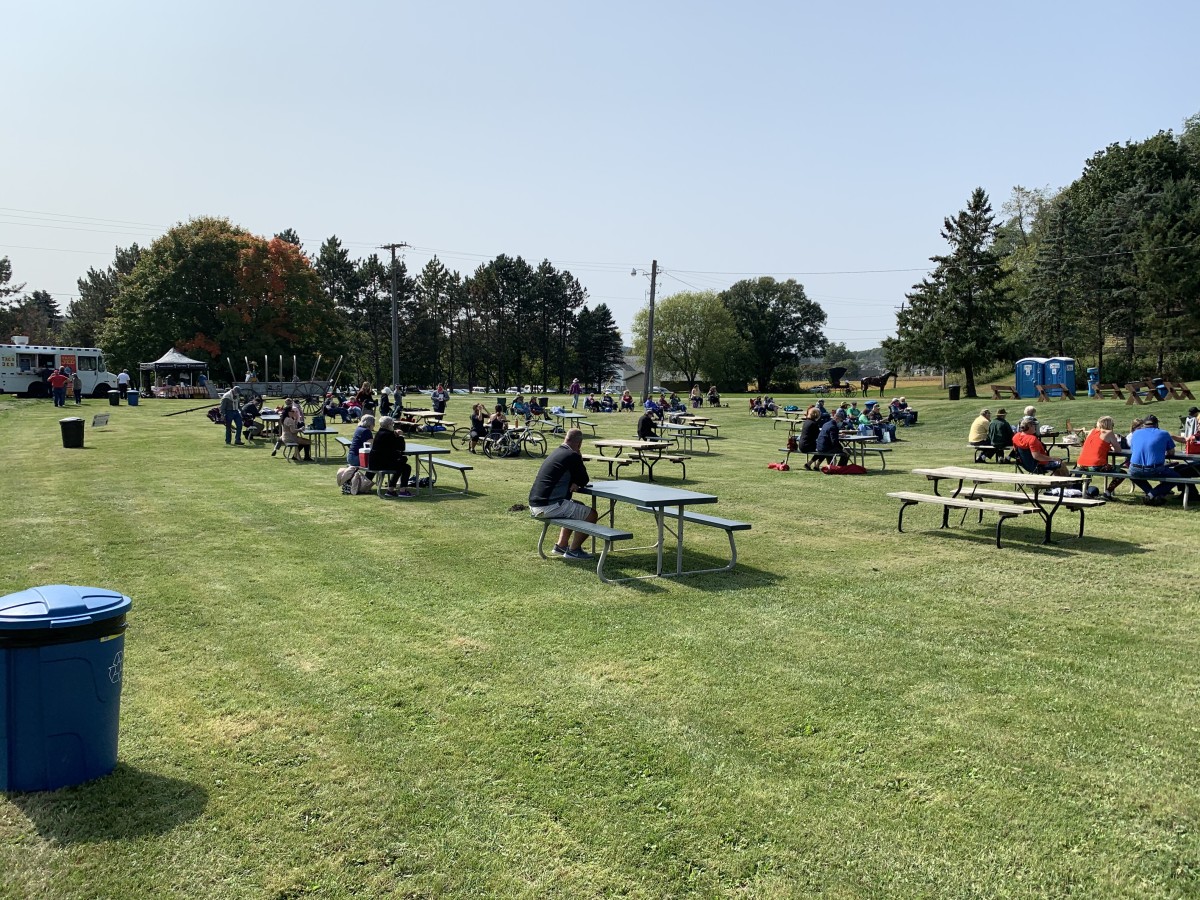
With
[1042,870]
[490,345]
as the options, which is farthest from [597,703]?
[490,345]

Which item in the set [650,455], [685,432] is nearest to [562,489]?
[650,455]

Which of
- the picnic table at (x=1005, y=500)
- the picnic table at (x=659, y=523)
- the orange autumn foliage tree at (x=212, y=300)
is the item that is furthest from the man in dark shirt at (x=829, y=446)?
the orange autumn foliage tree at (x=212, y=300)

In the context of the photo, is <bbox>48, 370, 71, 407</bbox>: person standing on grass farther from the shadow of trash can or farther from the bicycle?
the bicycle

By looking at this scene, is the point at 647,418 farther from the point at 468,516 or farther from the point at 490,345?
the point at 490,345

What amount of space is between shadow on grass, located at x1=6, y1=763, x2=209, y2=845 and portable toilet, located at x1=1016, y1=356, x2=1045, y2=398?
46.3m

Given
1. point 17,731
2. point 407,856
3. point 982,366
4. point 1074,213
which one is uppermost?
point 1074,213

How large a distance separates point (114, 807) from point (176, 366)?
170 ft

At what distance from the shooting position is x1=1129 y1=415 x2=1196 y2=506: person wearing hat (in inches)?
532

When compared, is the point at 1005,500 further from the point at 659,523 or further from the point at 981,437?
the point at 981,437

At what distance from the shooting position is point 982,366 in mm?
53219

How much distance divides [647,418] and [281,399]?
28.7 meters

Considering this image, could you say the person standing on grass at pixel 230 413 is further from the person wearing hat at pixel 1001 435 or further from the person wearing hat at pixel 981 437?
the person wearing hat at pixel 1001 435

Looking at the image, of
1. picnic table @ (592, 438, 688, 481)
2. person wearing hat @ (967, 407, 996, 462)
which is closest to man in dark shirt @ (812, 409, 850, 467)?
picnic table @ (592, 438, 688, 481)

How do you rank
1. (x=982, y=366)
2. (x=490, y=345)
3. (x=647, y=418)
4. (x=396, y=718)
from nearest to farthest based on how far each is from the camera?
(x=396, y=718)
(x=647, y=418)
(x=982, y=366)
(x=490, y=345)
